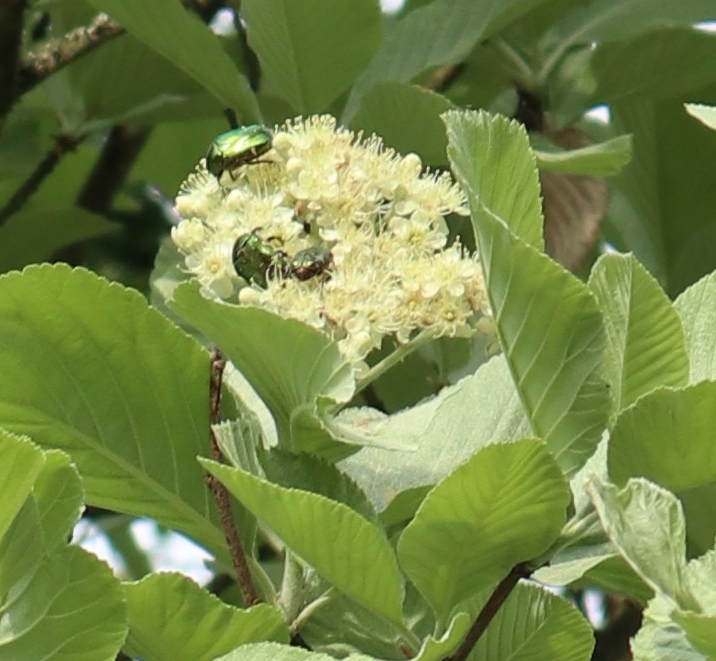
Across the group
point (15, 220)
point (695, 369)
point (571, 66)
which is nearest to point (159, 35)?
point (15, 220)

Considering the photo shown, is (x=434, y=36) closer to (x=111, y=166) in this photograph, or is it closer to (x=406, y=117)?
(x=406, y=117)

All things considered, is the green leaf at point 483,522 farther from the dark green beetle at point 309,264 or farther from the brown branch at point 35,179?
the brown branch at point 35,179

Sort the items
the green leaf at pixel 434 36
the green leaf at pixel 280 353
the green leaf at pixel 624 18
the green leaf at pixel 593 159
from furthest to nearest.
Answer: the green leaf at pixel 624 18 < the green leaf at pixel 434 36 < the green leaf at pixel 593 159 < the green leaf at pixel 280 353

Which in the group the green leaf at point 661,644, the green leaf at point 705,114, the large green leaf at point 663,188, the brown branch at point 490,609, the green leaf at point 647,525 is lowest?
the large green leaf at point 663,188

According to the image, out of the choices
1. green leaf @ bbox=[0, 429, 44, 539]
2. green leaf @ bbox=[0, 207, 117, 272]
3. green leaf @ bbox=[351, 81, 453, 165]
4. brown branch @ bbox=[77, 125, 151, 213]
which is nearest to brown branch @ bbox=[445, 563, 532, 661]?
green leaf @ bbox=[0, 429, 44, 539]

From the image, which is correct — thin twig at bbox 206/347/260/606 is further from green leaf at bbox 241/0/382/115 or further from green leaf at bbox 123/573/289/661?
green leaf at bbox 241/0/382/115

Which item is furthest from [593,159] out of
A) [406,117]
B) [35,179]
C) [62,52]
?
[35,179]

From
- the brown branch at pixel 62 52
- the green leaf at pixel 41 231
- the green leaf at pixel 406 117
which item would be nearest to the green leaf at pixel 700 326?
the green leaf at pixel 406 117
